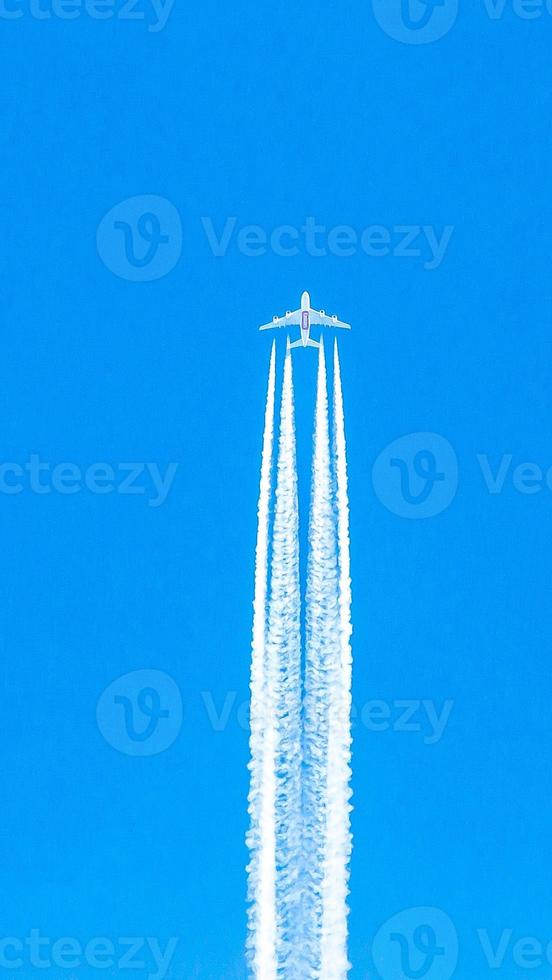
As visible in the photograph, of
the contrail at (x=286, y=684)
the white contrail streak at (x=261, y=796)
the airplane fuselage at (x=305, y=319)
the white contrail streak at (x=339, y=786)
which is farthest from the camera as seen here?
the airplane fuselage at (x=305, y=319)

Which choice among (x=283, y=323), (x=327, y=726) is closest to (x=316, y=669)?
(x=327, y=726)

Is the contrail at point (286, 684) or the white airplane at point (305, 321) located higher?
the white airplane at point (305, 321)

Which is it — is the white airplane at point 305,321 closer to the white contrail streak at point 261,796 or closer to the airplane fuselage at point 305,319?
the airplane fuselage at point 305,319

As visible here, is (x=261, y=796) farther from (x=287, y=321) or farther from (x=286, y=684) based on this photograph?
(x=287, y=321)

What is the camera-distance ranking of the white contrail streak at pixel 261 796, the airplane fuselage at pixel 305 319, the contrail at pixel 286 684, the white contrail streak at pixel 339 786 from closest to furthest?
the white contrail streak at pixel 261 796 → the white contrail streak at pixel 339 786 → the contrail at pixel 286 684 → the airplane fuselage at pixel 305 319

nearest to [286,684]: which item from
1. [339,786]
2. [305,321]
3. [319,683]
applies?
[319,683]

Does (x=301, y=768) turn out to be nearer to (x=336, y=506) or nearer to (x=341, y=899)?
(x=341, y=899)

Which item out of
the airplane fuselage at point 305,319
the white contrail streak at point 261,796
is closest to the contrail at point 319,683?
the white contrail streak at point 261,796
